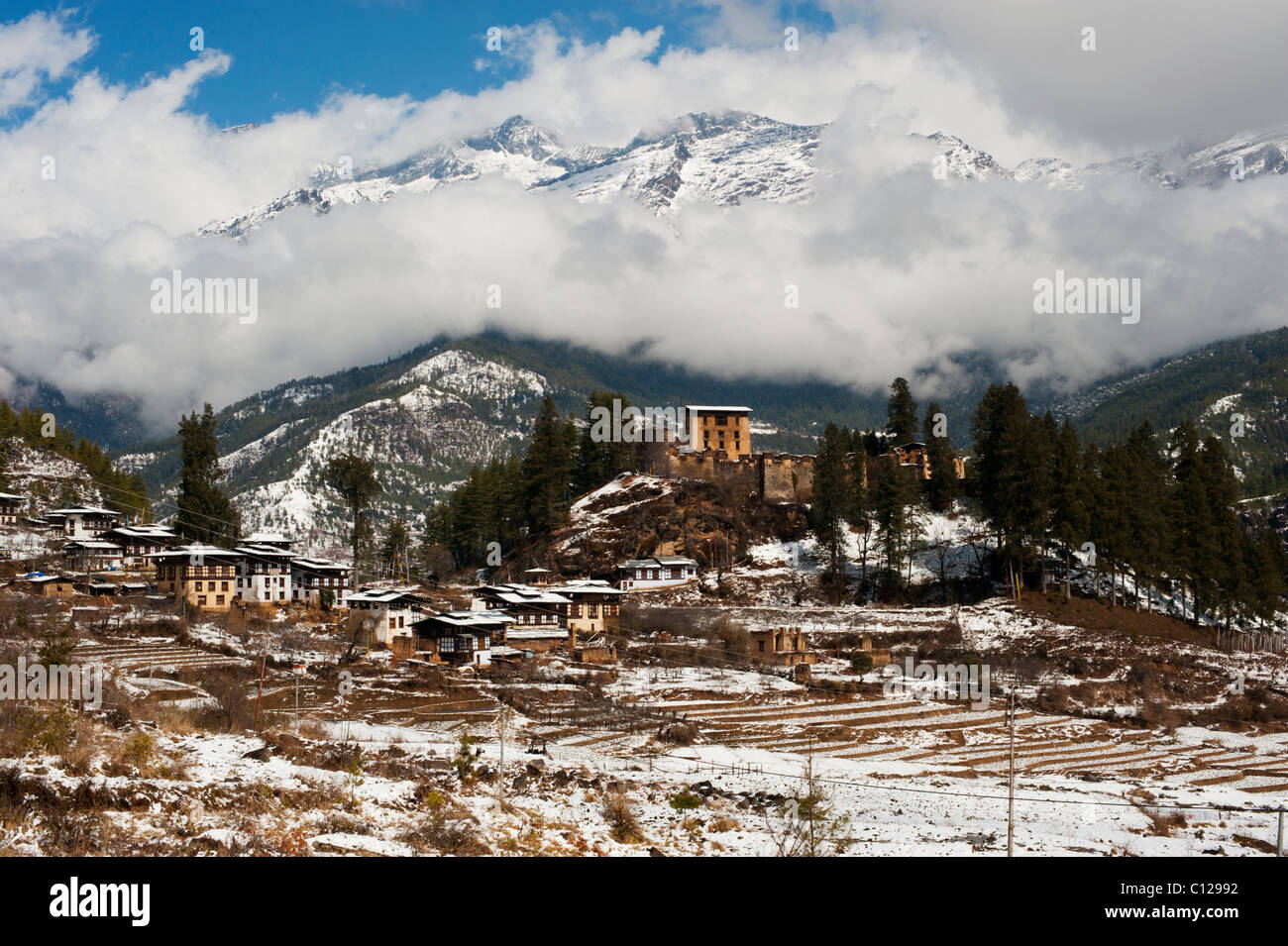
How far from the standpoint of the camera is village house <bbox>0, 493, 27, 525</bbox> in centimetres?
11075

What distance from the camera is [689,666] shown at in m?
77.5

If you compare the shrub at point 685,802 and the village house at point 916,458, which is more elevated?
the village house at point 916,458

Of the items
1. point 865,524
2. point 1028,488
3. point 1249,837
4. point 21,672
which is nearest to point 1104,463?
point 1028,488

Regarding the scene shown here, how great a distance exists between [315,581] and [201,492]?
1698 centimetres

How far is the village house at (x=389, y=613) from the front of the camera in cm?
8406

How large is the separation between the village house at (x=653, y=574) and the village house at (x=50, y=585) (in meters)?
49.4

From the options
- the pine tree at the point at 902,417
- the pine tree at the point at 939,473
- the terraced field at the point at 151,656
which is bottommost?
the terraced field at the point at 151,656

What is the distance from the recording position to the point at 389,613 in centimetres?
8475

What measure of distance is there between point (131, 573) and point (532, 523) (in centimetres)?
4117

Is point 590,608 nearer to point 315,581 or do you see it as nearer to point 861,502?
point 315,581

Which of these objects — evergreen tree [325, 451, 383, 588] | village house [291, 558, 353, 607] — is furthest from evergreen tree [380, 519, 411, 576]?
village house [291, 558, 353, 607]

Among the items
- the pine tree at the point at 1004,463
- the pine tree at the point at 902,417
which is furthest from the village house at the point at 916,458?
the pine tree at the point at 1004,463

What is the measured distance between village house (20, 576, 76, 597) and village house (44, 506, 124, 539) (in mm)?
24489

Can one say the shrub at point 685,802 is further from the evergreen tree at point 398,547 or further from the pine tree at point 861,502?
the evergreen tree at point 398,547
